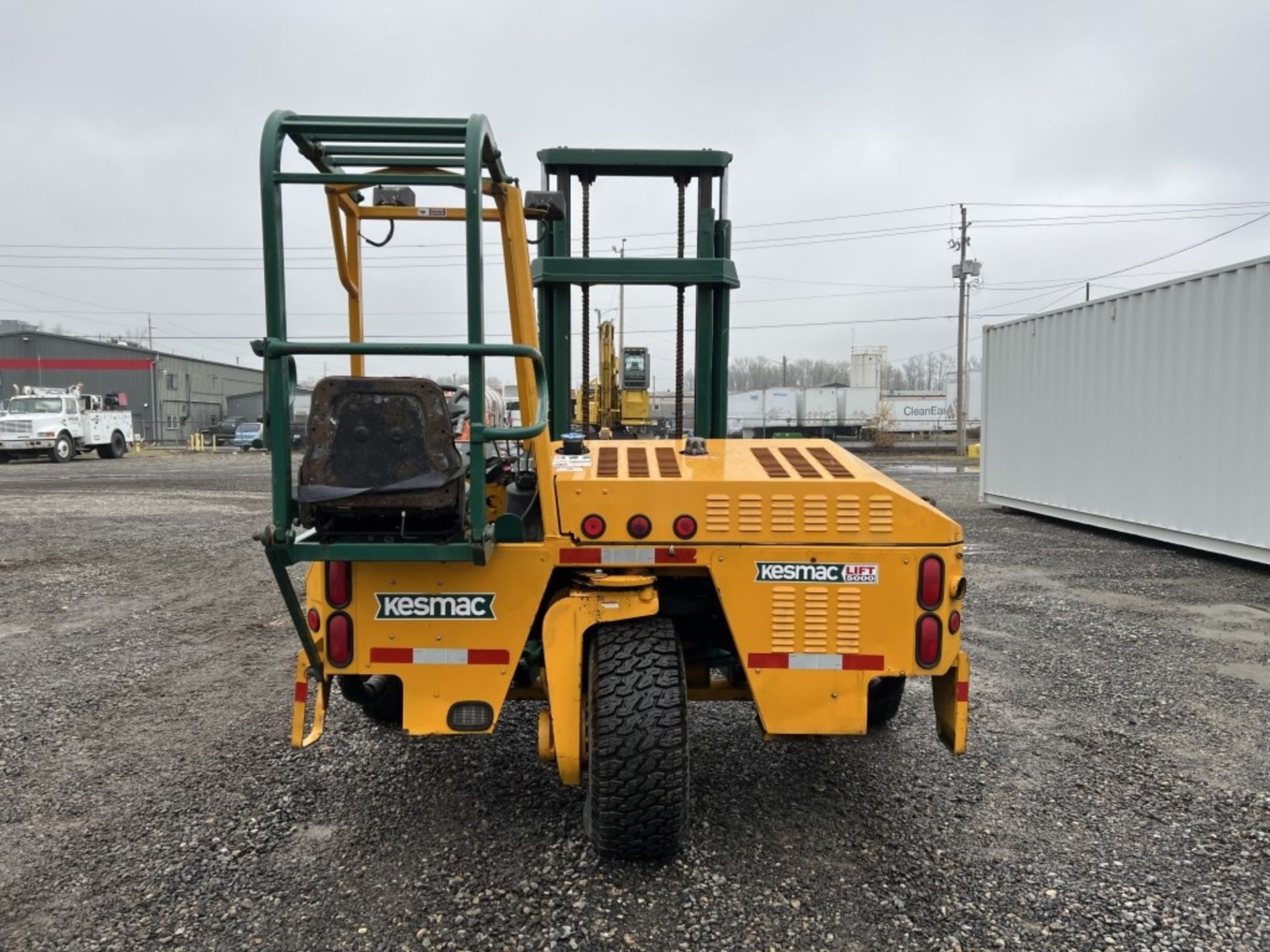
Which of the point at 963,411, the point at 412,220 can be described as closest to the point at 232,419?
the point at 963,411

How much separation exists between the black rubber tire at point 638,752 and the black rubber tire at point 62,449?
29.8m

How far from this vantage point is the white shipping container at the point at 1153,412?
853cm

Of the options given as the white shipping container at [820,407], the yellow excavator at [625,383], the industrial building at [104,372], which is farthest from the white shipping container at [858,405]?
the industrial building at [104,372]

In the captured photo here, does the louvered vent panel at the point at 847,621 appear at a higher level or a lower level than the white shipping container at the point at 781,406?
lower

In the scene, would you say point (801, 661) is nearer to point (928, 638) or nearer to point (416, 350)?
point (928, 638)

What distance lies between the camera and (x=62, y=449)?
89.1ft

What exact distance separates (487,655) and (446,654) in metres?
0.15

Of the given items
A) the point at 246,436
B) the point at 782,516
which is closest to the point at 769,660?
the point at 782,516

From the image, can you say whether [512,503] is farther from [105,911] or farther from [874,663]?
[105,911]

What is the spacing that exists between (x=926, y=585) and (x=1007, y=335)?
11.5m

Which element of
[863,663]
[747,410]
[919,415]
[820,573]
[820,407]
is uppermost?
[820,407]

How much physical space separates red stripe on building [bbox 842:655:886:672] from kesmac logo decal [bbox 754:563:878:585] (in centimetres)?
27

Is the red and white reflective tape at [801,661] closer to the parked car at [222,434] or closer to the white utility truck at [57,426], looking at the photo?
the white utility truck at [57,426]

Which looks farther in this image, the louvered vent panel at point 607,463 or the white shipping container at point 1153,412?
the white shipping container at point 1153,412
